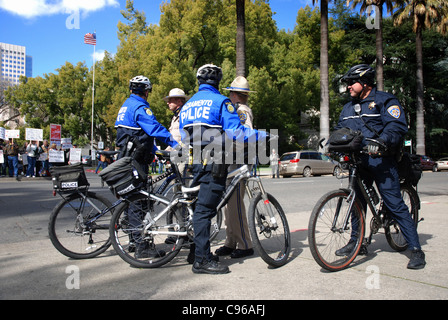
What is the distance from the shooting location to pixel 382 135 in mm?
3857

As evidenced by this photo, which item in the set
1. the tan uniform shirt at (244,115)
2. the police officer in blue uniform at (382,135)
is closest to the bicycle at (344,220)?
the police officer in blue uniform at (382,135)

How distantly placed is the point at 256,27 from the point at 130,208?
31.3 metres

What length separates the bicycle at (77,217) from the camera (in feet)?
14.1

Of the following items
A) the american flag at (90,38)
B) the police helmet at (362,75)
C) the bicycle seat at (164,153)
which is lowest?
the bicycle seat at (164,153)

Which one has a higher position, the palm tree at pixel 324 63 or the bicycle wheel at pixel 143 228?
the palm tree at pixel 324 63

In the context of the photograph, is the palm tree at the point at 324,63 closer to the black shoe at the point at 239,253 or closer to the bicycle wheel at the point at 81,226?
the black shoe at the point at 239,253

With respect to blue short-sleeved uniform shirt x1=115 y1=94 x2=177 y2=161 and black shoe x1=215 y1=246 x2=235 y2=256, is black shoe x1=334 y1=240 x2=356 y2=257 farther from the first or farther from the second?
blue short-sleeved uniform shirt x1=115 y1=94 x2=177 y2=161

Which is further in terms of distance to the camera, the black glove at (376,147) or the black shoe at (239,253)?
the black shoe at (239,253)

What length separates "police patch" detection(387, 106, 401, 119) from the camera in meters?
3.93

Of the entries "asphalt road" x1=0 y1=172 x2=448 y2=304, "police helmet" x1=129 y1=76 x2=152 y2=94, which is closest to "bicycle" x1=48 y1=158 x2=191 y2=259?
"asphalt road" x1=0 y1=172 x2=448 y2=304

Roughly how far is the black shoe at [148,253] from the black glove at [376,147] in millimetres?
2332

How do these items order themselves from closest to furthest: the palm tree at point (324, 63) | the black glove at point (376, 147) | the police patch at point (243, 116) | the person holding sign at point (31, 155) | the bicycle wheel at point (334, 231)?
1. the bicycle wheel at point (334, 231)
2. the black glove at point (376, 147)
3. the police patch at point (243, 116)
4. the person holding sign at point (31, 155)
5. the palm tree at point (324, 63)

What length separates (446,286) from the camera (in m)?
3.29
